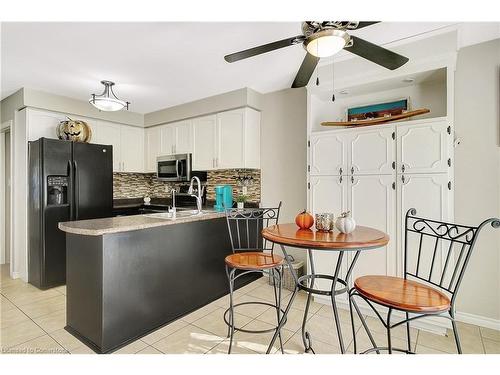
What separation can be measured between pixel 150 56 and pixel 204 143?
1502mm

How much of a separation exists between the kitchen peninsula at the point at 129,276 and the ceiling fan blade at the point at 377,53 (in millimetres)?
1899

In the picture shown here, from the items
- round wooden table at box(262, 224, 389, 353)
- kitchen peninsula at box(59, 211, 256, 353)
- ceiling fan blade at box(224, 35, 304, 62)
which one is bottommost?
kitchen peninsula at box(59, 211, 256, 353)

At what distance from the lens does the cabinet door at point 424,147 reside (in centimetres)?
223

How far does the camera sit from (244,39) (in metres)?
2.29

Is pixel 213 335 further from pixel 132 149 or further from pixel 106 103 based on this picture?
pixel 132 149

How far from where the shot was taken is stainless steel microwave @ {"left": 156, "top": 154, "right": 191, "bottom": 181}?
4070 millimetres

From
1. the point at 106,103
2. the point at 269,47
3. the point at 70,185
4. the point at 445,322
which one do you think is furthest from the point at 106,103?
the point at 445,322

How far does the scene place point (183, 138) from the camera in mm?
4168

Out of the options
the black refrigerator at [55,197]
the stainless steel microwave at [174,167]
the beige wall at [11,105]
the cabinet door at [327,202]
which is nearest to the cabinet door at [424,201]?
the cabinet door at [327,202]

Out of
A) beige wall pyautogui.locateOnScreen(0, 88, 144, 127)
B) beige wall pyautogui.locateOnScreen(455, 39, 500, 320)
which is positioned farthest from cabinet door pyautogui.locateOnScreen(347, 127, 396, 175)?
beige wall pyautogui.locateOnScreen(0, 88, 144, 127)

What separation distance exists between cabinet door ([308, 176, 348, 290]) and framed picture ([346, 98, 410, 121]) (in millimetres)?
738

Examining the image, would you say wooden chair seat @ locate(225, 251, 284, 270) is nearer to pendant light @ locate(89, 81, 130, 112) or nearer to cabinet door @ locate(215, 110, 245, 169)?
cabinet door @ locate(215, 110, 245, 169)

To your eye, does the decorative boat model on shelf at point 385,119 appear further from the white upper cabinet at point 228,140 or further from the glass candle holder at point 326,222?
the glass candle holder at point 326,222

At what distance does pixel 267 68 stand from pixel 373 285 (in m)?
2.38
